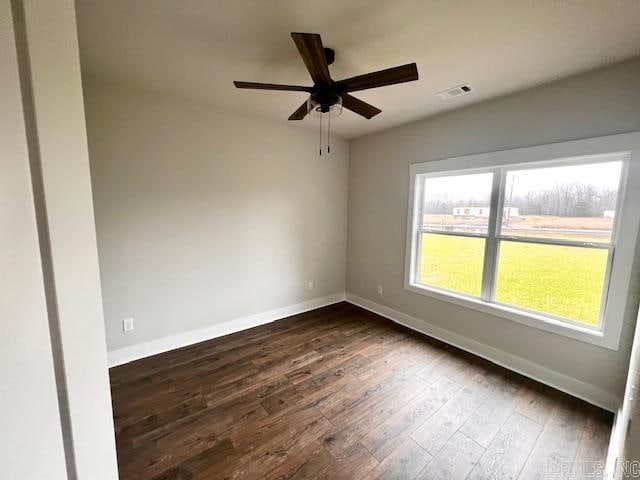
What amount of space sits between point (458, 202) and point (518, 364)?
1739mm

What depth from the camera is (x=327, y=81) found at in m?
1.64

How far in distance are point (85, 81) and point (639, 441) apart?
3.96 meters

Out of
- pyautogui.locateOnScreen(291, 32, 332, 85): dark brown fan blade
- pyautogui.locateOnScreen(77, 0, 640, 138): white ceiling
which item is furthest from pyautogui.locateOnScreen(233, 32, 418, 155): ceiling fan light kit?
pyautogui.locateOnScreen(77, 0, 640, 138): white ceiling

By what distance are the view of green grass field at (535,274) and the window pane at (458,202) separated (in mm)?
163

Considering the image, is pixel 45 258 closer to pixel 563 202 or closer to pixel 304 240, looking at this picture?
pixel 304 240

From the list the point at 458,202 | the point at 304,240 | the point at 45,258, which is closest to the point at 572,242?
the point at 458,202

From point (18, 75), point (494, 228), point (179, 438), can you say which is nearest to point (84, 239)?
point (18, 75)

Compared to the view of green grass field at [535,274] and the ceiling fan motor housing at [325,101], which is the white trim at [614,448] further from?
the ceiling fan motor housing at [325,101]

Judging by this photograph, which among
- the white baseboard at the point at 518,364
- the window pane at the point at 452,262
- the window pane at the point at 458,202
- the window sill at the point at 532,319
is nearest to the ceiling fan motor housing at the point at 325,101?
the window pane at the point at 458,202

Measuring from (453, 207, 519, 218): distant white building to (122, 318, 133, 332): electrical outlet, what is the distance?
3693 millimetres

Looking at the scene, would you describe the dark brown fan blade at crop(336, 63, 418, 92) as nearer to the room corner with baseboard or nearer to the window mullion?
the room corner with baseboard

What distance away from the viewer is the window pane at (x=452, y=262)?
9.00 feet

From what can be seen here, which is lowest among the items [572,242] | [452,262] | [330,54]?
[452,262]

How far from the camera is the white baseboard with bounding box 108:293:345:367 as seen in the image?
2471 mm
